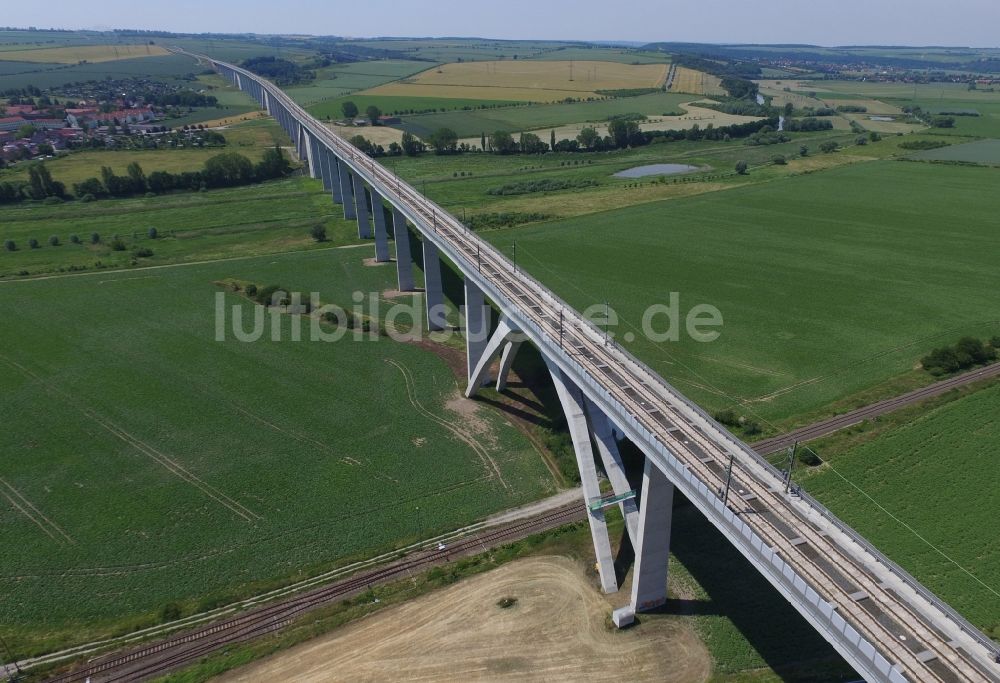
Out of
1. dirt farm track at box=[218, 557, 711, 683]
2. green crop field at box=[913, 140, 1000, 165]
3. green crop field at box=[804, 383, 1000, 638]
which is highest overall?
green crop field at box=[913, 140, 1000, 165]

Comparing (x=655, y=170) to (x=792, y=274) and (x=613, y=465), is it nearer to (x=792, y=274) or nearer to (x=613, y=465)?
(x=792, y=274)

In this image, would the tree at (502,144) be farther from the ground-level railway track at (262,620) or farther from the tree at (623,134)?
the ground-level railway track at (262,620)

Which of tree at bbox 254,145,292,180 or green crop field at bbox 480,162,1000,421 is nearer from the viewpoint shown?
green crop field at bbox 480,162,1000,421

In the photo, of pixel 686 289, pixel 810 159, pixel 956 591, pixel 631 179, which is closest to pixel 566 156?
pixel 631 179

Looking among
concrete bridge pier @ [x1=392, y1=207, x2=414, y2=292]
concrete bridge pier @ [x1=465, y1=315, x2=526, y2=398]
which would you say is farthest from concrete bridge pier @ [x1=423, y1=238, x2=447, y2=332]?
concrete bridge pier @ [x1=465, y1=315, x2=526, y2=398]

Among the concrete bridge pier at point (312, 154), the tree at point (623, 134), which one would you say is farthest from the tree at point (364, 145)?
the tree at point (623, 134)

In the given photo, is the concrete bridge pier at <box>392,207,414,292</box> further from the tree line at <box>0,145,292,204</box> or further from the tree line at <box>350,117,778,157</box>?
the tree line at <box>350,117,778,157</box>

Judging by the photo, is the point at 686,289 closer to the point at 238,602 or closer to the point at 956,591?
the point at 956,591
